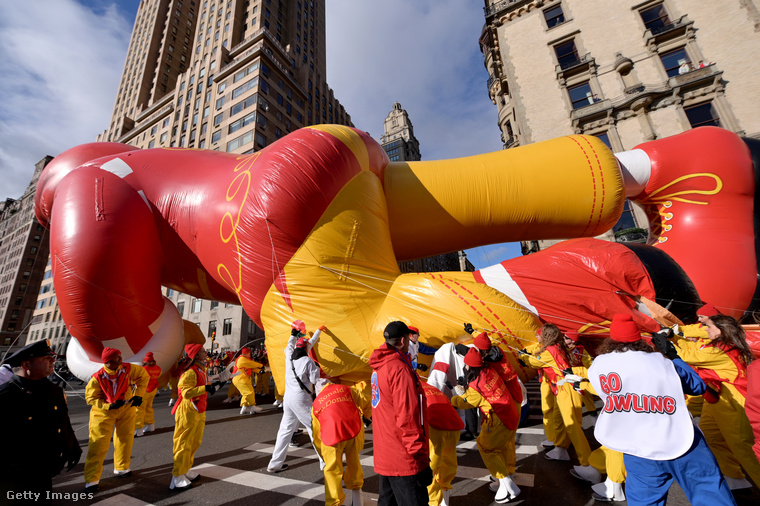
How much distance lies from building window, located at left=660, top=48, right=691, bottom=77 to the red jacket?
20.2m

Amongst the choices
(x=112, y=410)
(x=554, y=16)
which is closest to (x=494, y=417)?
(x=112, y=410)

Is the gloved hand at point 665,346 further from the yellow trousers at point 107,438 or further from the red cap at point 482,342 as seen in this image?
the yellow trousers at point 107,438

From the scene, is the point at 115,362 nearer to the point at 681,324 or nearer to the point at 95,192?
the point at 95,192

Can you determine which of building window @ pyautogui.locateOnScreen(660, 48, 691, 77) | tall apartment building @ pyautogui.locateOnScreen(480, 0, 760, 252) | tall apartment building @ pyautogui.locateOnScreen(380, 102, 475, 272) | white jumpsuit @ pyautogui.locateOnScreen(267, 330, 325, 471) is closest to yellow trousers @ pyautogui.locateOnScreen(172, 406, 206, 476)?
white jumpsuit @ pyautogui.locateOnScreen(267, 330, 325, 471)

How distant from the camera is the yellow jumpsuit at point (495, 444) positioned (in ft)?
10.9

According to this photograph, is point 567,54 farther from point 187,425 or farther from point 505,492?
point 187,425

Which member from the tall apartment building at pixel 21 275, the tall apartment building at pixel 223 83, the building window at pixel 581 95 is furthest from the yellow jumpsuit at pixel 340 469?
the tall apartment building at pixel 21 275

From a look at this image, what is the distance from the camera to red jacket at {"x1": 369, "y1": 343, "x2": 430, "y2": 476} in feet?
7.29

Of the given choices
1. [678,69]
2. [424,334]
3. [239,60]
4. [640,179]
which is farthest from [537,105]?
[239,60]

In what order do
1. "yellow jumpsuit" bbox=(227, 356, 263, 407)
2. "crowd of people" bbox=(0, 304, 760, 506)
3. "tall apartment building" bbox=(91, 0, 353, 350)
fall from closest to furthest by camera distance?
1. "crowd of people" bbox=(0, 304, 760, 506)
2. "yellow jumpsuit" bbox=(227, 356, 263, 407)
3. "tall apartment building" bbox=(91, 0, 353, 350)

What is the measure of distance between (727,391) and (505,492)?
231cm

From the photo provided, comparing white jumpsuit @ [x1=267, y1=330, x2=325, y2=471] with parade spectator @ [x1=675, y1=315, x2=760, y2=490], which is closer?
parade spectator @ [x1=675, y1=315, x2=760, y2=490]

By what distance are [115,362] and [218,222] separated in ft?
7.34

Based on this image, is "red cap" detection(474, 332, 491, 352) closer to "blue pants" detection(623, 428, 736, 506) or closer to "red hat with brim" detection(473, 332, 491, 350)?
"red hat with brim" detection(473, 332, 491, 350)
